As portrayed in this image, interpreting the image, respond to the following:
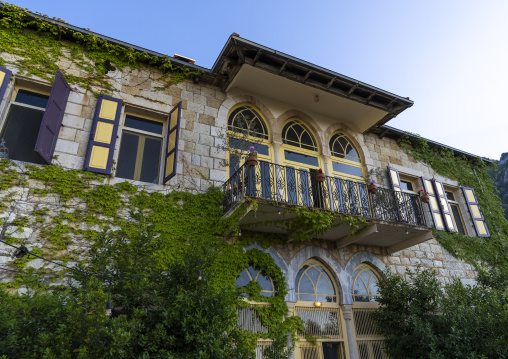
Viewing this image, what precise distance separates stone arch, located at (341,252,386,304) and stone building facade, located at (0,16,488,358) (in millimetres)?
32

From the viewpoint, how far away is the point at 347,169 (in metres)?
9.88

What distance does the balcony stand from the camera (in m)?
7.01

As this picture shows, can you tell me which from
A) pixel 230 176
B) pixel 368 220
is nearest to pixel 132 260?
pixel 230 176

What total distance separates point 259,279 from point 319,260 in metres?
1.67

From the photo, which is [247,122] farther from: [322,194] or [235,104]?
[322,194]

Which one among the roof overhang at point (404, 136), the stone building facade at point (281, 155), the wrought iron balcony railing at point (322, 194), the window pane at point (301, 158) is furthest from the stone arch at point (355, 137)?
the wrought iron balcony railing at point (322, 194)

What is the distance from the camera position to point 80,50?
303 inches

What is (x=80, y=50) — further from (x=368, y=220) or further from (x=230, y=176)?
(x=368, y=220)

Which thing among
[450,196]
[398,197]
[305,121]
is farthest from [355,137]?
[450,196]

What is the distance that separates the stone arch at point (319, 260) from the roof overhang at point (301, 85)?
4.03 m

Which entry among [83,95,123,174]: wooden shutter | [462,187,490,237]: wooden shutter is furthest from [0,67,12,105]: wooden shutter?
[462,187,490,237]: wooden shutter

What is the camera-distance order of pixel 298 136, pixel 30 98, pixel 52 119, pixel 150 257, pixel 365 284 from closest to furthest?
pixel 150 257 → pixel 52 119 → pixel 30 98 → pixel 365 284 → pixel 298 136

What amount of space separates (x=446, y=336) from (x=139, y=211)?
21.2ft

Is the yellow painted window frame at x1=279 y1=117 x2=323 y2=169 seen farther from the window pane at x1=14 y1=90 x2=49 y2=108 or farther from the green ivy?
the window pane at x1=14 y1=90 x2=49 y2=108
